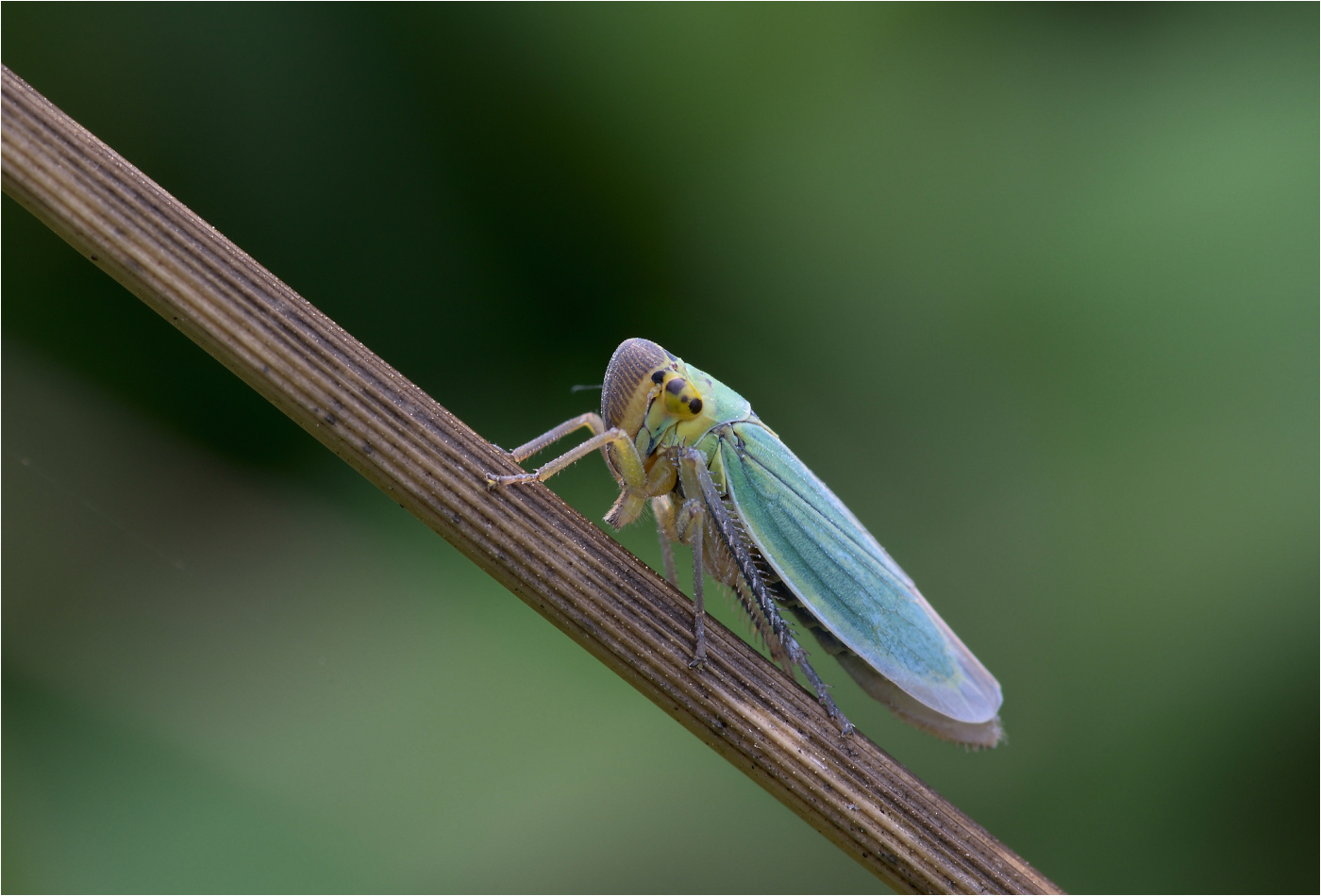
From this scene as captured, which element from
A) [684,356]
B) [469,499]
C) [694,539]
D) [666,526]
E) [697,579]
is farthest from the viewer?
[684,356]

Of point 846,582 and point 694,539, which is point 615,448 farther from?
point 846,582

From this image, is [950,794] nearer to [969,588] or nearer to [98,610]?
[969,588]

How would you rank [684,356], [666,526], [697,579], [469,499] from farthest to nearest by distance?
[684,356] → [666,526] → [697,579] → [469,499]

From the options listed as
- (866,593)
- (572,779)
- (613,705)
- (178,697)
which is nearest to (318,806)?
(178,697)

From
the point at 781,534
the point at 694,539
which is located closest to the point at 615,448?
the point at 694,539

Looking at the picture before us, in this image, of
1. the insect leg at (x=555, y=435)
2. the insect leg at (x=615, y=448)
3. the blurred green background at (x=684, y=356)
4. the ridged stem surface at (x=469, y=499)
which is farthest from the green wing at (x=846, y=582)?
the ridged stem surface at (x=469, y=499)

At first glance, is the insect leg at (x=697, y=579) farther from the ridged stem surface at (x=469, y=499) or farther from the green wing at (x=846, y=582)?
the green wing at (x=846, y=582)
